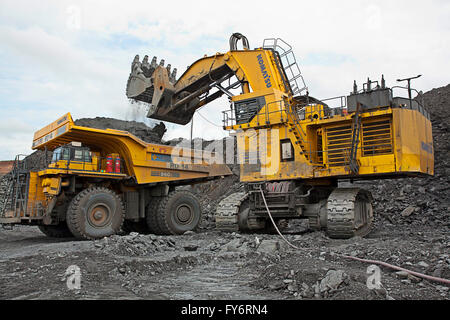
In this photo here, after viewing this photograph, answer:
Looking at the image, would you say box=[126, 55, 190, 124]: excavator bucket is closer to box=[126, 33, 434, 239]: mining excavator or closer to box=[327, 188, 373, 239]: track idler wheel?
box=[126, 33, 434, 239]: mining excavator

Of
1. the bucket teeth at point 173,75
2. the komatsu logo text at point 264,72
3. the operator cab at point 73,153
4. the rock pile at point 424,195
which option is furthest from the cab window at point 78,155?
the rock pile at point 424,195

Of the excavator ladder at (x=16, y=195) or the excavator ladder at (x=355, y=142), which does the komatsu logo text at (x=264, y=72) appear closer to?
the excavator ladder at (x=355, y=142)

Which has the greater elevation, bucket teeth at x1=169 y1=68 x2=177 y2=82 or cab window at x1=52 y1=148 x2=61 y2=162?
bucket teeth at x1=169 y1=68 x2=177 y2=82

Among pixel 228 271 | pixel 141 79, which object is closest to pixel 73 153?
pixel 141 79

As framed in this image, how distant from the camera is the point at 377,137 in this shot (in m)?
9.55

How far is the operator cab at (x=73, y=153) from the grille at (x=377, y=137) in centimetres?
706

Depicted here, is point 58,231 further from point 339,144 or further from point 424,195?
point 424,195

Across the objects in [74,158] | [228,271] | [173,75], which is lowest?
[228,271]

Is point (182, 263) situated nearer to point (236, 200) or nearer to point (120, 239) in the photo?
point (120, 239)

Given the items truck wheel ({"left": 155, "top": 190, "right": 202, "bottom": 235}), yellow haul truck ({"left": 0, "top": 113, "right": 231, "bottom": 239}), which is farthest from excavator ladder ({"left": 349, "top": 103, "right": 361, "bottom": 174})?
truck wheel ({"left": 155, "top": 190, "right": 202, "bottom": 235})

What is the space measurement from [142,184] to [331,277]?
826 centimetres

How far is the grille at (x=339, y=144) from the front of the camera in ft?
32.3

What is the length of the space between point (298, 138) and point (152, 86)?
17.0 feet

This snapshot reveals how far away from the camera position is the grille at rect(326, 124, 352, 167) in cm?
986
